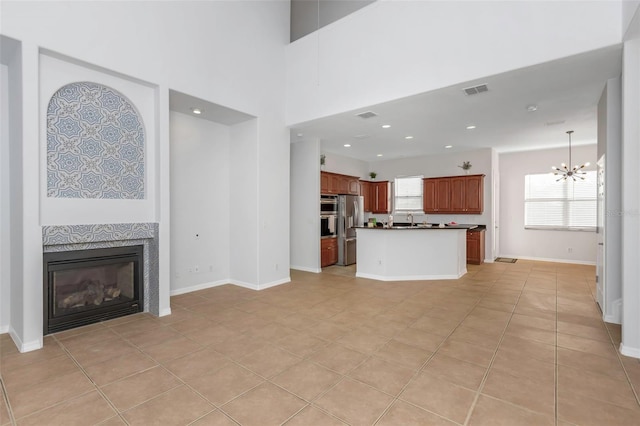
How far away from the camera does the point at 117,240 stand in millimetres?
3820

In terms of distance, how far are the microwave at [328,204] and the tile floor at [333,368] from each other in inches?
122

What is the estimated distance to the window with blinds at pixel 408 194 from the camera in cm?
950

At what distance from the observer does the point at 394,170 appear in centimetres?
989

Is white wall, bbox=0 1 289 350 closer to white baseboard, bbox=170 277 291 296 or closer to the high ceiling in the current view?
white baseboard, bbox=170 277 291 296

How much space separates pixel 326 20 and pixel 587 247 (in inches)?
337

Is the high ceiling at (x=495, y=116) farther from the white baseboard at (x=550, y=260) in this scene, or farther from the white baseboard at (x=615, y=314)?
the white baseboard at (x=550, y=260)

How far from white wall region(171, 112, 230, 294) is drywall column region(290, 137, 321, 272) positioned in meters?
1.87

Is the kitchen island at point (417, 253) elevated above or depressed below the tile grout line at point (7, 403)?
above

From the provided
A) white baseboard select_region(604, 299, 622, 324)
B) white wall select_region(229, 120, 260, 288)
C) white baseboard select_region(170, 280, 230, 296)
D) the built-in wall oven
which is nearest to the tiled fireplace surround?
white baseboard select_region(170, 280, 230, 296)

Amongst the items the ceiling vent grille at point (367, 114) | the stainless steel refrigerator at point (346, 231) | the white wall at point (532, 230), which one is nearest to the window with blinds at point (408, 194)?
the white wall at point (532, 230)

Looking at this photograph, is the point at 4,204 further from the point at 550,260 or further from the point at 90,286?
the point at 550,260

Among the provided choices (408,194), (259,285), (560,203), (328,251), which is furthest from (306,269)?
(560,203)

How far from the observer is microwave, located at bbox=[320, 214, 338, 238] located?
7308 millimetres

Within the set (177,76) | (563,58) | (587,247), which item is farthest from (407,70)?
(587,247)
